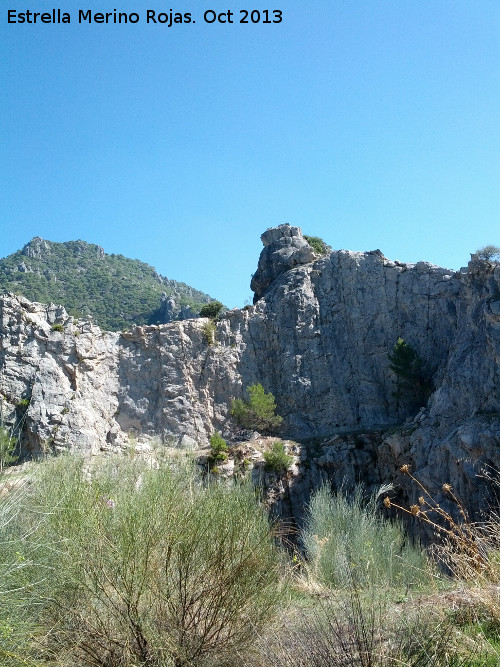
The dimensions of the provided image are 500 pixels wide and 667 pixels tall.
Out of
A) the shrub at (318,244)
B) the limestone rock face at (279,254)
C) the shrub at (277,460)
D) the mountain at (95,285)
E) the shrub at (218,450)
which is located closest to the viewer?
the shrub at (277,460)

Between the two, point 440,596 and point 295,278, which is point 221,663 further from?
point 295,278

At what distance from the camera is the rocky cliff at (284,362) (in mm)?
24141

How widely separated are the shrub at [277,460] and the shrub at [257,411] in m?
2.80

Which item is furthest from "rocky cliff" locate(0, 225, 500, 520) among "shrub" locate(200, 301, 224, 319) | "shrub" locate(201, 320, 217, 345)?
"shrub" locate(200, 301, 224, 319)

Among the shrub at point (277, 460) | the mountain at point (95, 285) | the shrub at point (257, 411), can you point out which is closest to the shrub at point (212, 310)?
the shrub at point (257, 411)

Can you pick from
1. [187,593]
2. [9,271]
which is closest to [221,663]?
[187,593]

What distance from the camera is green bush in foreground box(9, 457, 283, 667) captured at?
4.88 meters

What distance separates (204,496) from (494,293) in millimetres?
18597

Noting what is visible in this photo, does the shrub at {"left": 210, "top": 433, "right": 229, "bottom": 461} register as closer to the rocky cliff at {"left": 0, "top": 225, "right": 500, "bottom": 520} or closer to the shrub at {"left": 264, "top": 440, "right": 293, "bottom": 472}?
the shrub at {"left": 264, "top": 440, "right": 293, "bottom": 472}

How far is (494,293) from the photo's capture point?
21.8 meters

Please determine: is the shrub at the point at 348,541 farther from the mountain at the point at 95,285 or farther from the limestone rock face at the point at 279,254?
the mountain at the point at 95,285

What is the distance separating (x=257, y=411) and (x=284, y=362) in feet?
11.5

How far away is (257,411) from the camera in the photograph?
26.0 meters

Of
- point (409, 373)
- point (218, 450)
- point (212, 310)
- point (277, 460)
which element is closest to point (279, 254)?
point (212, 310)
